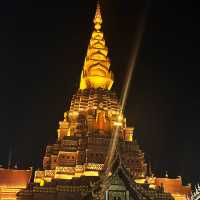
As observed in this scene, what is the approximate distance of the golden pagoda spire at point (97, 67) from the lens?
36406 millimetres

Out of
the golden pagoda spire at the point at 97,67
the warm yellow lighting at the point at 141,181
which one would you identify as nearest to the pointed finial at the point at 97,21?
the golden pagoda spire at the point at 97,67

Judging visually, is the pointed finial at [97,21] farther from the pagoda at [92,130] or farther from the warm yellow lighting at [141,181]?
the warm yellow lighting at [141,181]

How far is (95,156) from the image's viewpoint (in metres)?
30.4

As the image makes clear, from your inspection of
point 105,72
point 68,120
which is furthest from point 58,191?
point 105,72

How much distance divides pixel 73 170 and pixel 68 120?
6345 millimetres

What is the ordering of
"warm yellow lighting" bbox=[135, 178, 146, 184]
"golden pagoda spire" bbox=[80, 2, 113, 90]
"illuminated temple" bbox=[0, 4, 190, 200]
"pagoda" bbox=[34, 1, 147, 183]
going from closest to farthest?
"illuminated temple" bbox=[0, 4, 190, 200], "warm yellow lighting" bbox=[135, 178, 146, 184], "pagoda" bbox=[34, 1, 147, 183], "golden pagoda spire" bbox=[80, 2, 113, 90]

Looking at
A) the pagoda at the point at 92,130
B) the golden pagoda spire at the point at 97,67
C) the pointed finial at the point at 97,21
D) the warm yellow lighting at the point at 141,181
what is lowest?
the warm yellow lighting at the point at 141,181

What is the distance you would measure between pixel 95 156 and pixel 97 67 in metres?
9.07

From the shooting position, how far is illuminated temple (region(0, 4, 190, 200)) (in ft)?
74.1

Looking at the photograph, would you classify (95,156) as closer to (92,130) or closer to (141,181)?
(92,130)

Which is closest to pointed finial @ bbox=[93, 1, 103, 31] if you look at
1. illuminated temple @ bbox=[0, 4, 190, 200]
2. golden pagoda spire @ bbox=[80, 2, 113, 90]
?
illuminated temple @ bbox=[0, 4, 190, 200]

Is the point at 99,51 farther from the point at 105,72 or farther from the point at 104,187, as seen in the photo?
the point at 104,187

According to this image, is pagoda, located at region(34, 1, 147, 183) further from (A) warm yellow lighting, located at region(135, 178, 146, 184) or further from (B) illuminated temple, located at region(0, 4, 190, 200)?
(A) warm yellow lighting, located at region(135, 178, 146, 184)

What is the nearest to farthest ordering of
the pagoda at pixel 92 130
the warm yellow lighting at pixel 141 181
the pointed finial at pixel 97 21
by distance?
the warm yellow lighting at pixel 141 181 < the pagoda at pixel 92 130 < the pointed finial at pixel 97 21
